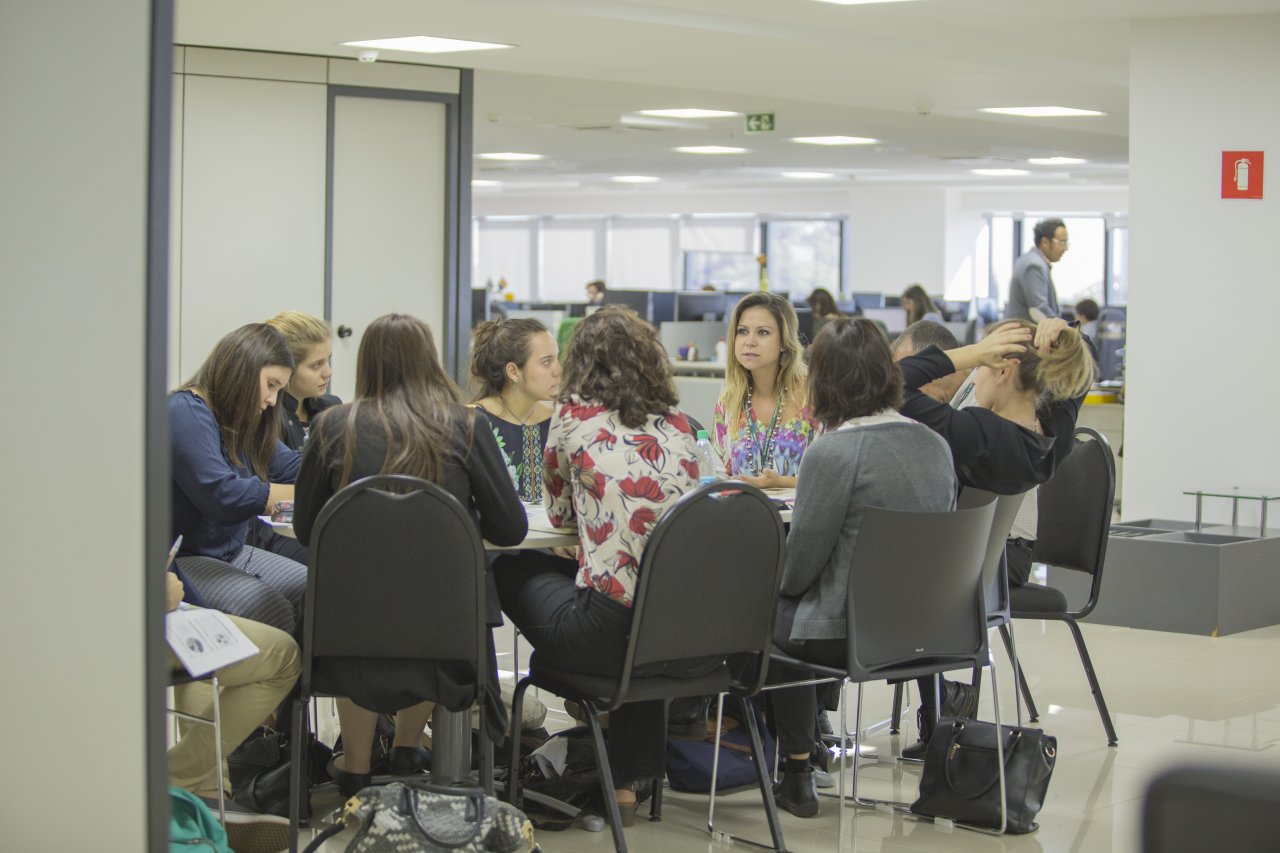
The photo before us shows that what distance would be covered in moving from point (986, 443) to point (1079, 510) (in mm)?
726

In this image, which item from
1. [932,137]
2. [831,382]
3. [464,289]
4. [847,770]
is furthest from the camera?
[932,137]

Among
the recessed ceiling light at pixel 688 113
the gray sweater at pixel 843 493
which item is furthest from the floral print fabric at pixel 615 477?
the recessed ceiling light at pixel 688 113

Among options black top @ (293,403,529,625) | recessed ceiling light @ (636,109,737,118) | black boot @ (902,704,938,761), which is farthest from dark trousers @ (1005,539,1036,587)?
recessed ceiling light @ (636,109,737,118)

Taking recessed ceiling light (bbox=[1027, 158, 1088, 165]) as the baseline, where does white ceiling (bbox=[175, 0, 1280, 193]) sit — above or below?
below

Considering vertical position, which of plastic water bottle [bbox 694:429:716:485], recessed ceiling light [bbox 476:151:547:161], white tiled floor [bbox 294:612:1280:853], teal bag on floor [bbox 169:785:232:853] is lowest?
white tiled floor [bbox 294:612:1280:853]

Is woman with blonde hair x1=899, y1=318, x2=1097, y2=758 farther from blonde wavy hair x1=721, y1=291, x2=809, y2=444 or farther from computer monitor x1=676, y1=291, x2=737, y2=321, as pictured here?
computer monitor x1=676, y1=291, x2=737, y2=321

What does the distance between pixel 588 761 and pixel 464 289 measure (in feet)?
16.8

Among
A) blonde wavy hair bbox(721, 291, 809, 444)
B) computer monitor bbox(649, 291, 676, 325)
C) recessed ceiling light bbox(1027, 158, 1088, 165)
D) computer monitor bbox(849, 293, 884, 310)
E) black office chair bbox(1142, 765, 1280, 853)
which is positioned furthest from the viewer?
computer monitor bbox(849, 293, 884, 310)

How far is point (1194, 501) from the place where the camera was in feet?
20.4

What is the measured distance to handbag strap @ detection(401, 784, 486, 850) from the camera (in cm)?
271

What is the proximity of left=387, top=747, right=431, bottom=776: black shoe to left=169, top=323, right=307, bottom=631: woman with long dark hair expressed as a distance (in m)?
0.42

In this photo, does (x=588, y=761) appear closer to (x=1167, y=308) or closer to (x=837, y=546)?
(x=837, y=546)

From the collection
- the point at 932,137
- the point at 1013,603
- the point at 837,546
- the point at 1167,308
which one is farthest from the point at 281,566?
the point at 932,137

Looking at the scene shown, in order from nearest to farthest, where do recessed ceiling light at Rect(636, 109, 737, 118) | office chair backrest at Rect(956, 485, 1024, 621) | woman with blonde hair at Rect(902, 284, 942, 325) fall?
office chair backrest at Rect(956, 485, 1024, 621) → recessed ceiling light at Rect(636, 109, 737, 118) → woman with blonde hair at Rect(902, 284, 942, 325)
